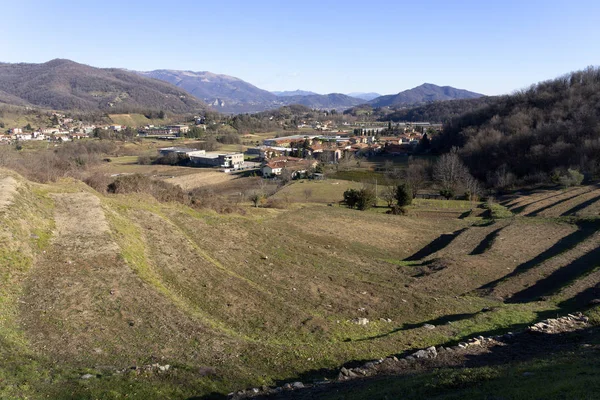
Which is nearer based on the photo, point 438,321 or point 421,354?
point 421,354

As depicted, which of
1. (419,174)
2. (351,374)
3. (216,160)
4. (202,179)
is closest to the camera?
(351,374)

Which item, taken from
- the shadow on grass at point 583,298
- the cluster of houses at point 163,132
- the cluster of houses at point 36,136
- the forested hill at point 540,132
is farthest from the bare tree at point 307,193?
the cluster of houses at point 163,132

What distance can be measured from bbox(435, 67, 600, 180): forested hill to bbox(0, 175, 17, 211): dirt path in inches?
2645

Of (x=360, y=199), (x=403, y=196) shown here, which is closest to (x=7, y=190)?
(x=360, y=199)

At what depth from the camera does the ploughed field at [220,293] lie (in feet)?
38.2

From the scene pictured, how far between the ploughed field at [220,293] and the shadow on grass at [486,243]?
0.66ft

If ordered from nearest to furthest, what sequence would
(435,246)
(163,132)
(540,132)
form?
(435,246), (540,132), (163,132)

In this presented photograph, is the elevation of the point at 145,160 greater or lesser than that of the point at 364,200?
greater

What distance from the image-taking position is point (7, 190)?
21.0 m

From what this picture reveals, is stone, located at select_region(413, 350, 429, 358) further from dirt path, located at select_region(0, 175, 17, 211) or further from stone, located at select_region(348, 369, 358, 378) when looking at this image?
dirt path, located at select_region(0, 175, 17, 211)

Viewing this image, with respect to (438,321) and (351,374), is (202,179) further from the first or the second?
(351,374)

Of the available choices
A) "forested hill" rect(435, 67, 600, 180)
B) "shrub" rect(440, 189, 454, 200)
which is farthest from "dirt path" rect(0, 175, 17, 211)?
"forested hill" rect(435, 67, 600, 180)

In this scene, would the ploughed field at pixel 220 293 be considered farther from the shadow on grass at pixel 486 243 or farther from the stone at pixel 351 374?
the stone at pixel 351 374

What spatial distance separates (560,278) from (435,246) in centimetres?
1003
